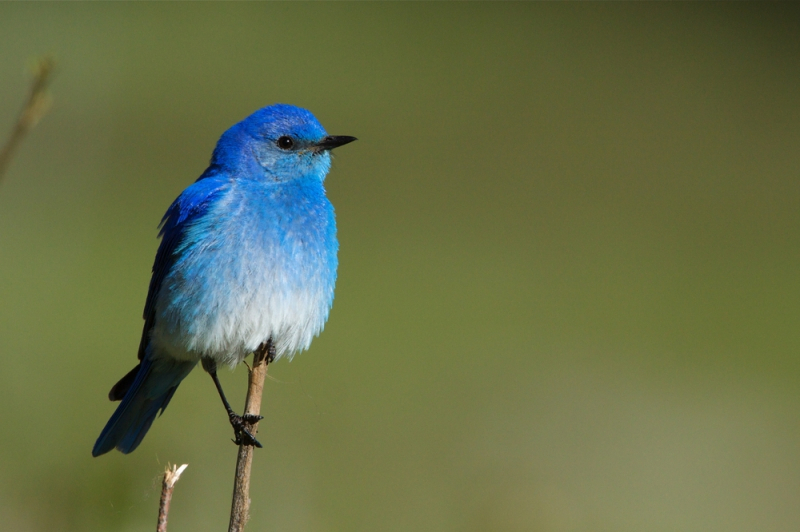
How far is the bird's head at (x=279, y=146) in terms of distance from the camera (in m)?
3.74

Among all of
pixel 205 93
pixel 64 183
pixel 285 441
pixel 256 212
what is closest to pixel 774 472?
pixel 285 441

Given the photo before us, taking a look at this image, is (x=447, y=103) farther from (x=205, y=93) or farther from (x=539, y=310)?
(x=539, y=310)

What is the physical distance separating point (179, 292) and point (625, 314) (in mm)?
5762

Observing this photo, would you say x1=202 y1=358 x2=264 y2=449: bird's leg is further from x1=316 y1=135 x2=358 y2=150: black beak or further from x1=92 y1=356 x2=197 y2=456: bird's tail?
x1=316 y1=135 x2=358 y2=150: black beak

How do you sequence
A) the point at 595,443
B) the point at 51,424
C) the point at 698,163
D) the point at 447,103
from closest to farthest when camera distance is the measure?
the point at 51,424, the point at 595,443, the point at 698,163, the point at 447,103

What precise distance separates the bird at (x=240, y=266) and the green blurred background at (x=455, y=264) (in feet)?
1.43

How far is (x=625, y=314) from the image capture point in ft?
26.9

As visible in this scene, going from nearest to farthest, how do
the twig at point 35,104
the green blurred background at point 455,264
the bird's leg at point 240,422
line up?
the twig at point 35,104 → the bird's leg at point 240,422 → the green blurred background at point 455,264

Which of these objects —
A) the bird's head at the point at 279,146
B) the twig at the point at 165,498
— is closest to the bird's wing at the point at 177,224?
the bird's head at the point at 279,146

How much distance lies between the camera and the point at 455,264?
913 centimetres

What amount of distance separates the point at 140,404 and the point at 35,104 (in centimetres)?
251

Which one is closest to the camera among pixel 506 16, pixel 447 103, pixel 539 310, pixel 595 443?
pixel 595 443

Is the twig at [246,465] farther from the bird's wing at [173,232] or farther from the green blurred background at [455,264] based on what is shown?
the bird's wing at [173,232]

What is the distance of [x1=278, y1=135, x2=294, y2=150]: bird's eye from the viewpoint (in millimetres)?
3758
